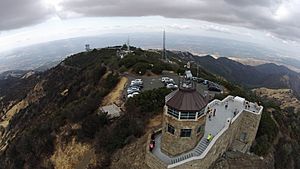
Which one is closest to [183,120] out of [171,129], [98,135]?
[171,129]

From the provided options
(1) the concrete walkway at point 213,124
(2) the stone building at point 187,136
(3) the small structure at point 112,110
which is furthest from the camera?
(3) the small structure at point 112,110

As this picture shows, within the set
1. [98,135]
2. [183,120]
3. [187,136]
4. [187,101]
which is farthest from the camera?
[98,135]

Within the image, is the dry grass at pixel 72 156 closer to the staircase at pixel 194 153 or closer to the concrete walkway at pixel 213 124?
the concrete walkway at pixel 213 124

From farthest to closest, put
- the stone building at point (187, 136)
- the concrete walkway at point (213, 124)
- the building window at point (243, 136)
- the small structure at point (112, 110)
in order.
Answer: the small structure at point (112, 110) < the building window at point (243, 136) < the concrete walkway at point (213, 124) < the stone building at point (187, 136)

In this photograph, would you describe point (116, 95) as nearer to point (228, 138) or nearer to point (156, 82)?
point (156, 82)

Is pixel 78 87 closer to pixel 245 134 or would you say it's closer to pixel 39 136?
pixel 39 136

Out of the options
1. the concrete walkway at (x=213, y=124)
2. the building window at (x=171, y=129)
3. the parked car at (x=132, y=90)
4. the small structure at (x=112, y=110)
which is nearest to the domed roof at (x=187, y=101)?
the building window at (x=171, y=129)

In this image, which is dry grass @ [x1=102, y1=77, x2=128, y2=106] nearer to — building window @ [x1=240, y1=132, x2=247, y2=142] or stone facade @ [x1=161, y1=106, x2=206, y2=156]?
building window @ [x1=240, y1=132, x2=247, y2=142]
